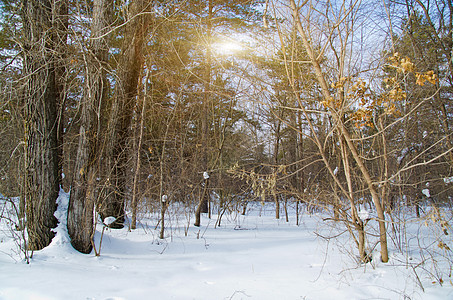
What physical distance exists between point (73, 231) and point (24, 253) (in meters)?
0.62

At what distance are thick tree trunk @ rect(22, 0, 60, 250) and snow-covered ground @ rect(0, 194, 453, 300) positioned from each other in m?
0.20

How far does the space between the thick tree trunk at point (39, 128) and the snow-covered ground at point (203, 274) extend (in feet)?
0.65

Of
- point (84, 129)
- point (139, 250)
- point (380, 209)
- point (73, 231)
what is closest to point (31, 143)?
point (84, 129)

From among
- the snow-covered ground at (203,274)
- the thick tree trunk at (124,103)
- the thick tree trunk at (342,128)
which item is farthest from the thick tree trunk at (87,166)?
the thick tree trunk at (342,128)

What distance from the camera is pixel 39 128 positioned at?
3357mm

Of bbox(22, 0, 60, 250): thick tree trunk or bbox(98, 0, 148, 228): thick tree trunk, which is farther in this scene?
bbox(98, 0, 148, 228): thick tree trunk

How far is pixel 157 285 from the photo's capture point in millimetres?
2668

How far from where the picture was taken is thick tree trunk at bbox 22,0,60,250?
10.7 feet

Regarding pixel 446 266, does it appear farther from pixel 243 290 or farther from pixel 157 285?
pixel 157 285

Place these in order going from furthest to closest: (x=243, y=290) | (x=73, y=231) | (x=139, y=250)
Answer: (x=139, y=250) < (x=73, y=231) < (x=243, y=290)

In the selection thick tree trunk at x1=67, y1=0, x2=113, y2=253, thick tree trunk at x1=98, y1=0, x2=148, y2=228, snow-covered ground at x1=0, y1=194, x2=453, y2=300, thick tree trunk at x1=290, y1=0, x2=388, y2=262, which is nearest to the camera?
snow-covered ground at x1=0, y1=194, x2=453, y2=300

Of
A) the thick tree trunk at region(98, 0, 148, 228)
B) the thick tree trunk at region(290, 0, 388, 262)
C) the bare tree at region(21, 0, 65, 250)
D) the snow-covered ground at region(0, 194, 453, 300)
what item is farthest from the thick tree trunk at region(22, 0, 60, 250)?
the thick tree trunk at region(290, 0, 388, 262)

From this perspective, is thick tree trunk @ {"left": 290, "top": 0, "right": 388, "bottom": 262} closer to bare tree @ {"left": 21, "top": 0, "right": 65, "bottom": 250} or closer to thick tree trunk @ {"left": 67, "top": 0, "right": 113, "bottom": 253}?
thick tree trunk @ {"left": 67, "top": 0, "right": 113, "bottom": 253}

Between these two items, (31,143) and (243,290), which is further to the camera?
(31,143)
